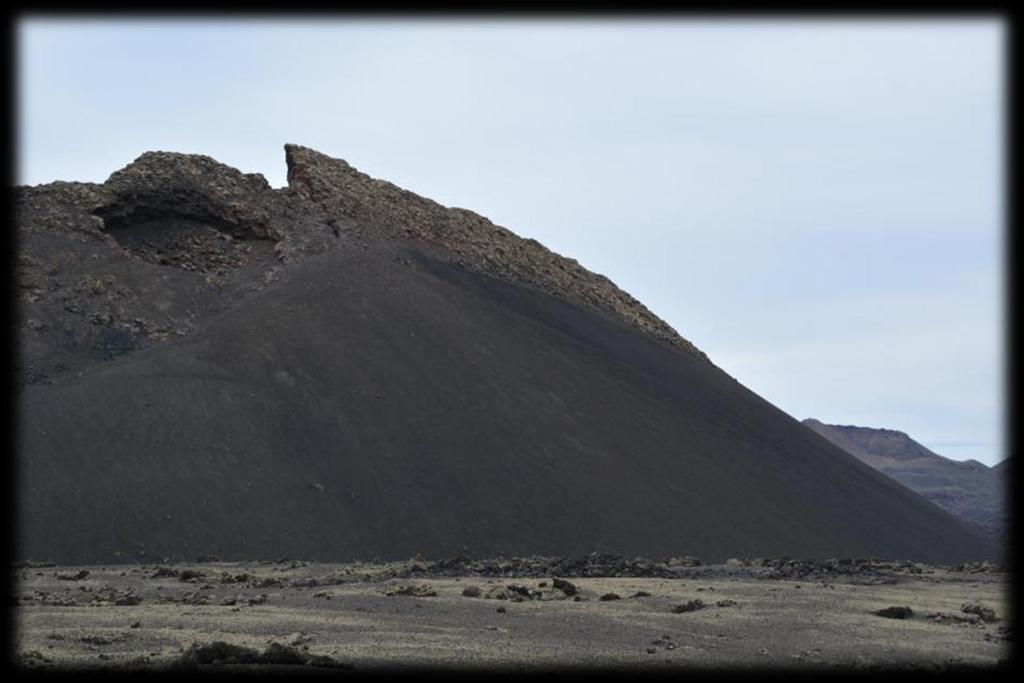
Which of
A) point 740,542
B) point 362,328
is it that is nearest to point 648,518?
point 740,542

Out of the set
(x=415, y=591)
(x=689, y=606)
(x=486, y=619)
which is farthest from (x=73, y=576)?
(x=689, y=606)

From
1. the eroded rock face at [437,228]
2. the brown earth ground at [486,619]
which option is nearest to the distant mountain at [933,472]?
the eroded rock face at [437,228]

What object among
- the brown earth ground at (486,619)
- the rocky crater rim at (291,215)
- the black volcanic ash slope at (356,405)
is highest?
the rocky crater rim at (291,215)

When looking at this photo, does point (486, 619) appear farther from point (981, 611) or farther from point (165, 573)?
point (165, 573)

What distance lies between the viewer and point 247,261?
43188 mm

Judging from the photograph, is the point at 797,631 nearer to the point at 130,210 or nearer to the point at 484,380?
the point at 484,380

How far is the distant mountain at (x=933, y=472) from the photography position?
10025 centimetres

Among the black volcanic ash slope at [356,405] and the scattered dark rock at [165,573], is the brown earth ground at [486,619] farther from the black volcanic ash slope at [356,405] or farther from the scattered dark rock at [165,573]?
the black volcanic ash slope at [356,405]

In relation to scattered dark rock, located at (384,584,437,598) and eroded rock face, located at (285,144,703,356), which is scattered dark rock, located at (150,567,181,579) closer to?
scattered dark rock, located at (384,584,437,598)

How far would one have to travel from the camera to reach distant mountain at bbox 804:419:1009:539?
329 feet

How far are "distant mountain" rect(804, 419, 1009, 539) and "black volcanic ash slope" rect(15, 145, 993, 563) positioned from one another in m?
46.1

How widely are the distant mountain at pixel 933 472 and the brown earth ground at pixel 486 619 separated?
205ft

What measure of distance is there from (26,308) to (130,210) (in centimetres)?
754

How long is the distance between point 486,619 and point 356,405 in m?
17.8
